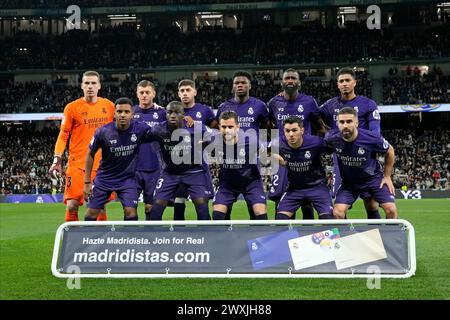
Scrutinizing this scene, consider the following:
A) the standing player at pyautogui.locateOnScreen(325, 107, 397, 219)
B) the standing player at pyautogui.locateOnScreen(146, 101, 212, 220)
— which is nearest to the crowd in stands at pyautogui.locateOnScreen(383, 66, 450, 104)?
the standing player at pyautogui.locateOnScreen(325, 107, 397, 219)

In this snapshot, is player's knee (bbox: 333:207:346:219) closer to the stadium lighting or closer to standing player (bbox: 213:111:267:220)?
standing player (bbox: 213:111:267:220)

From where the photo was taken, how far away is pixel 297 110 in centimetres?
900

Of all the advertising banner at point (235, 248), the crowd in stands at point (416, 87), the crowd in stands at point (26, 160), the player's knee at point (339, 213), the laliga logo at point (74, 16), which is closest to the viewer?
the advertising banner at point (235, 248)

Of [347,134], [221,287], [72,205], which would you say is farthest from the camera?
[72,205]

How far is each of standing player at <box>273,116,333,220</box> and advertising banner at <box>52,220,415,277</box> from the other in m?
1.29

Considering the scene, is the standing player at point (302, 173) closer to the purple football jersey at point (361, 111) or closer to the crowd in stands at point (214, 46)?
the purple football jersey at point (361, 111)

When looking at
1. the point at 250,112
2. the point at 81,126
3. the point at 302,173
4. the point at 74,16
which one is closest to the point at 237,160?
the point at 302,173

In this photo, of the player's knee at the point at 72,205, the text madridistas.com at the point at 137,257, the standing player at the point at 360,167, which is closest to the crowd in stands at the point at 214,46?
the standing player at the point at 360,167

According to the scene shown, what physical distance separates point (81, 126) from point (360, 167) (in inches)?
156

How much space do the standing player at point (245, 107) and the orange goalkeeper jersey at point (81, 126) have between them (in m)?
1.74

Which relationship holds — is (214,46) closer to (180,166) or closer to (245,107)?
(245,107)

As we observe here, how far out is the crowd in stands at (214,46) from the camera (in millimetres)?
41562

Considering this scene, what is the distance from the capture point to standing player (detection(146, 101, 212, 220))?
8305 mm

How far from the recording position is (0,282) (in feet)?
23.4
